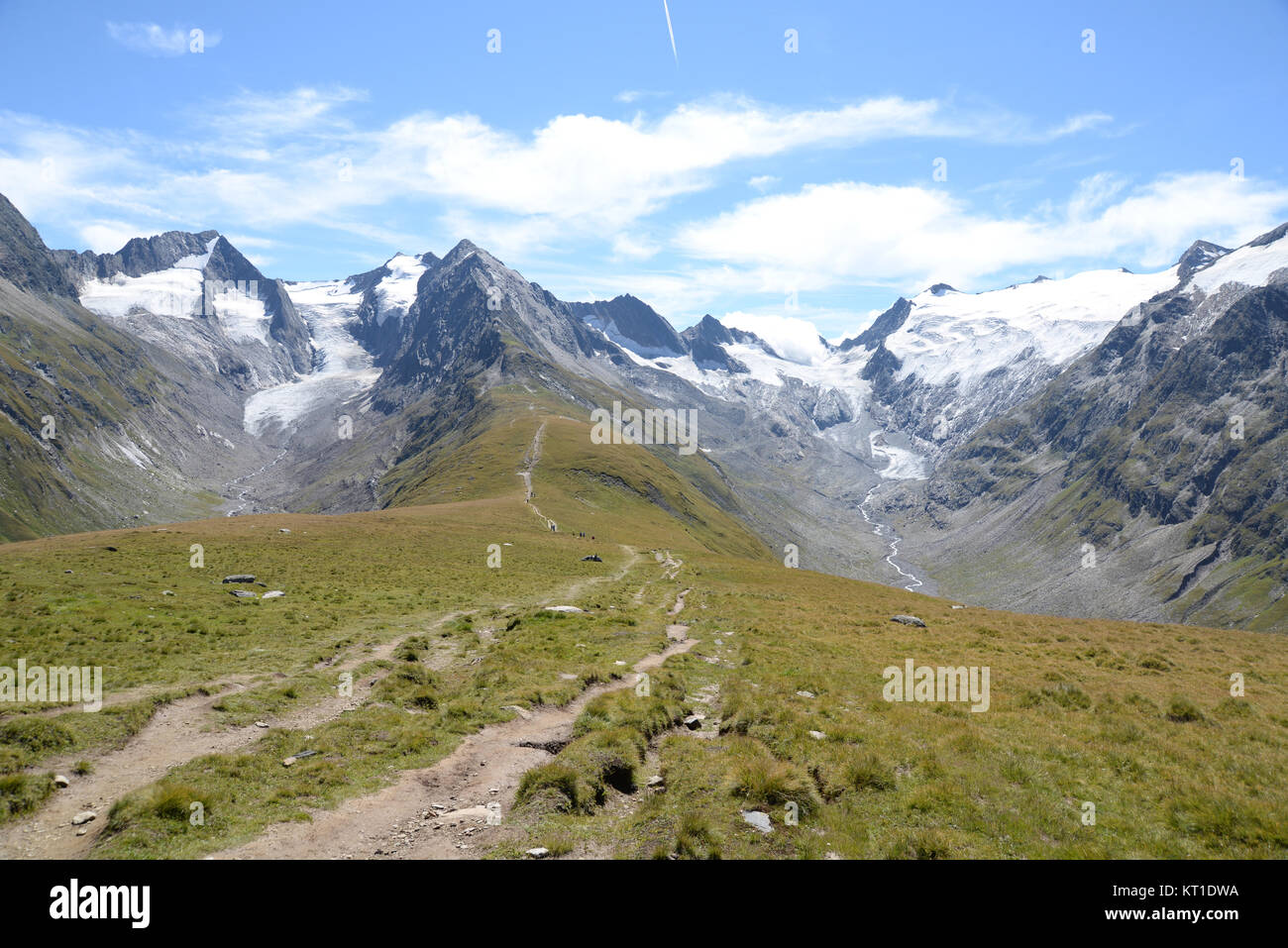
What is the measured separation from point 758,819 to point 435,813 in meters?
7.05

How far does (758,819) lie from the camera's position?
529 inches

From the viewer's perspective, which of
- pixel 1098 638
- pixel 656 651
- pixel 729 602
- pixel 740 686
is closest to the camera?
pixel 740 686

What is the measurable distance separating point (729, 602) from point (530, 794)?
114 feet

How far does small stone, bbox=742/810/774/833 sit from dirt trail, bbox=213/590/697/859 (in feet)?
16.9

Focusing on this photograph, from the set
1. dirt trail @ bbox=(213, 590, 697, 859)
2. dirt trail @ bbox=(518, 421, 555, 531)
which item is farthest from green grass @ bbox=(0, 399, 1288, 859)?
dirt trail @ bbox=(518, 421, 555, 531)

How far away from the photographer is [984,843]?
12.5 m

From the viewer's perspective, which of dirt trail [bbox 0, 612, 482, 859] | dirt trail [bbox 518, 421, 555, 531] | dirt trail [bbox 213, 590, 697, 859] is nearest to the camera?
dirt trail [bbox 213, 590, 697, 859]

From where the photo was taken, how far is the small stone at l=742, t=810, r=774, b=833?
13102 mm

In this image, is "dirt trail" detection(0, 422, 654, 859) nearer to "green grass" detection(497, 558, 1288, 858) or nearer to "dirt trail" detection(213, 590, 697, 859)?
"dirt trail" detection(213, 590, 697, 859)

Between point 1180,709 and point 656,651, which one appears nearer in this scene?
point 1180,709

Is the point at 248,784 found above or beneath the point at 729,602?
above
